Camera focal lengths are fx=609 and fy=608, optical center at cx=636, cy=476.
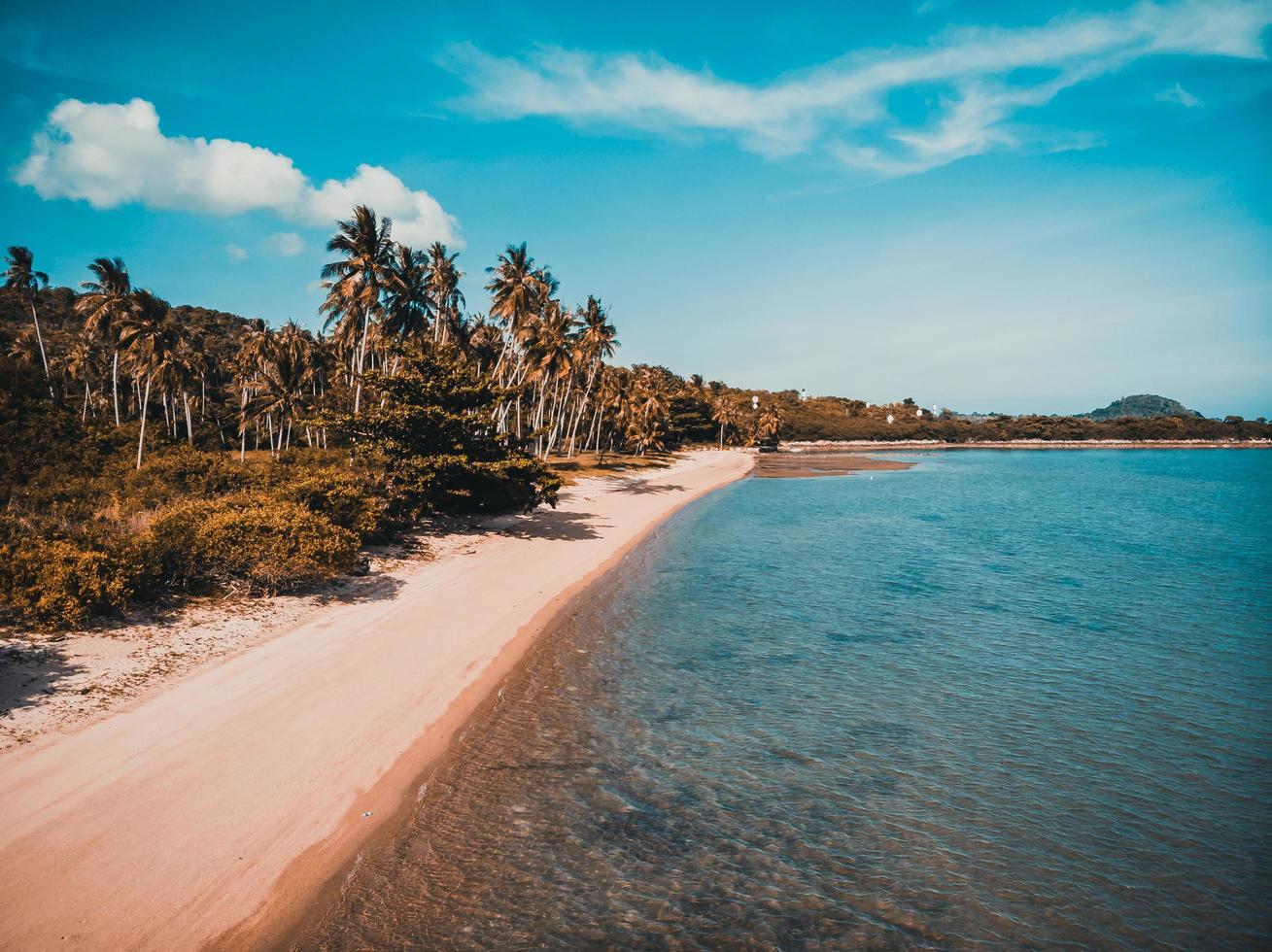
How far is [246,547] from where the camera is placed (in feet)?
53.4

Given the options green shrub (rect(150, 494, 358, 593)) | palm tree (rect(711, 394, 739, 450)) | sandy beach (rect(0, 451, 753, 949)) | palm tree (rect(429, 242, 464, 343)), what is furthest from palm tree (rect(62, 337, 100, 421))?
palm tree (rect(711, 394, 739, 450))

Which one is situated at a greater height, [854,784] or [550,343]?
[550,343]

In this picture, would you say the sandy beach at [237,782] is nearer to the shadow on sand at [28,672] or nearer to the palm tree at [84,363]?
the shadow on sand at [28,672]

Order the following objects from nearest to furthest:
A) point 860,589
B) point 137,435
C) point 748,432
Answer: point 860,589 → point 137,435 → point 748,432

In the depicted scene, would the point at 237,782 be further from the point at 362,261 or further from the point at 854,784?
the point at 362,261

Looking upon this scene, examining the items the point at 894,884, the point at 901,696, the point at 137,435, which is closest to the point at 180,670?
the point at 894,884

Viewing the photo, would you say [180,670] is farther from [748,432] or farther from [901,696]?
[748,432]

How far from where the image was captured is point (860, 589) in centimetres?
2412

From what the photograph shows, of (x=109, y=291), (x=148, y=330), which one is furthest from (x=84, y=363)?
(x=148, y=330)

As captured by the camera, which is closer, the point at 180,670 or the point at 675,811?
the point at 675,811

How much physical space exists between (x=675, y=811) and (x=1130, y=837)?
23.3 ft

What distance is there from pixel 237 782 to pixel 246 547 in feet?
29.6

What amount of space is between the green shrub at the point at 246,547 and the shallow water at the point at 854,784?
7126mm

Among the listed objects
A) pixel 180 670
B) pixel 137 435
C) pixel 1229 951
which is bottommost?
pixel 1229 951
